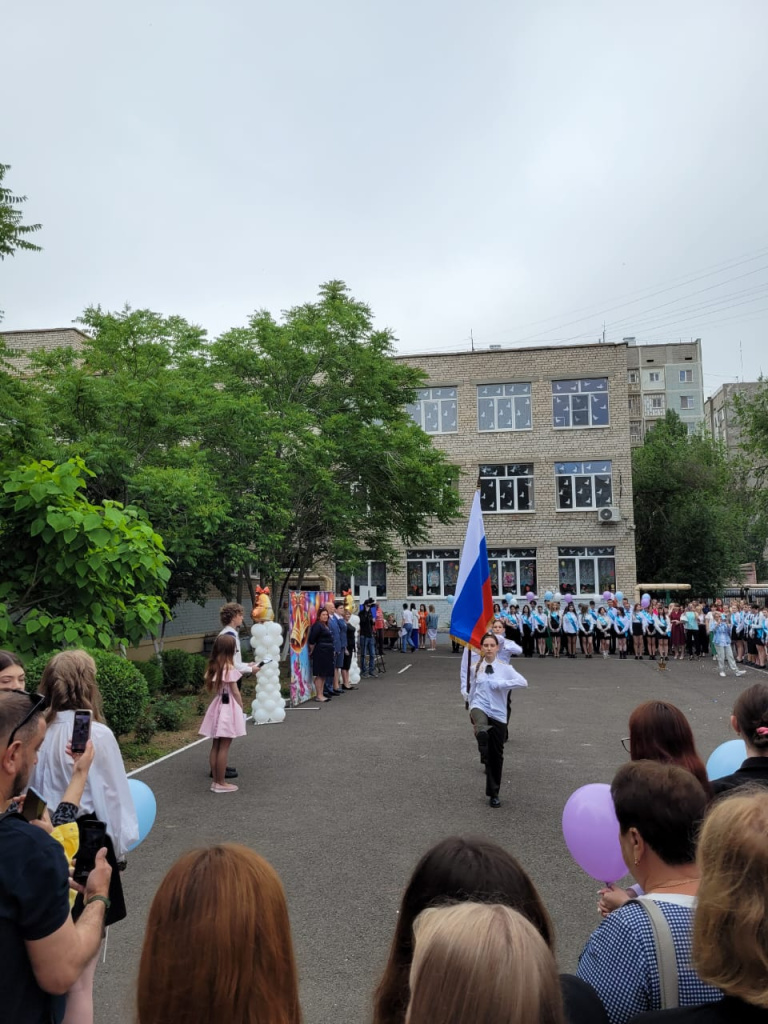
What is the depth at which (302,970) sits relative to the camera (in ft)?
13.9

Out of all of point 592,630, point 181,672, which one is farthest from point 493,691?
point 592,630

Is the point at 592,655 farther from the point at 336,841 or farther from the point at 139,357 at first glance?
the point at 336,841

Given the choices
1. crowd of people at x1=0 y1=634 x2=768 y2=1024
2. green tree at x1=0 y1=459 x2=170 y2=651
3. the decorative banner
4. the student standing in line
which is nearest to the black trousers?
the student standing in line

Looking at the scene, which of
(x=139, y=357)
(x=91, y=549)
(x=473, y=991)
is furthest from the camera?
(x=139, y=357)

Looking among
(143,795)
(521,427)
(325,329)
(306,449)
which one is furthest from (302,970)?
(521,427)

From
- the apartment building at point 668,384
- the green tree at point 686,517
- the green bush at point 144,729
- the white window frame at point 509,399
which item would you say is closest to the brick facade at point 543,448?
the white window frame at point 509,399

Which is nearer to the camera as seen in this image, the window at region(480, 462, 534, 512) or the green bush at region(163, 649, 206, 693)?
the green bush at region(163, 649, 206, 693)

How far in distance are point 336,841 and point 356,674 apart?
1189cm

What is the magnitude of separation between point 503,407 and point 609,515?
290 inches

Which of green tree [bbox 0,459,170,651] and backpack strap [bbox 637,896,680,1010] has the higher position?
green tree [bbox 0,459,170,651]

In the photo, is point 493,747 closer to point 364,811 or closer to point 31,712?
point 364,811

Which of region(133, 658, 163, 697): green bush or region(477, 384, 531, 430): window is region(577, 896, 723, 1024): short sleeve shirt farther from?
region(477, 384, 531, 430): window

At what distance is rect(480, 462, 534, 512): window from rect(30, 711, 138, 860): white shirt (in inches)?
1303

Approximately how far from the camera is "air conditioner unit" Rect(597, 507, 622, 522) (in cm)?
3502
